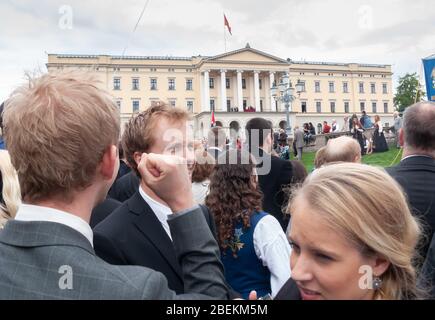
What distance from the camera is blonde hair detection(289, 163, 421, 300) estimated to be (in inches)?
59.9

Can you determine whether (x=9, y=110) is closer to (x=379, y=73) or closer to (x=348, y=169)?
(x=348, y=169)

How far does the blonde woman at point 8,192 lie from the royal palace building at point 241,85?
2219 inches

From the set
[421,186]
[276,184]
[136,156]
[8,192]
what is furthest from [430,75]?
[8,192]

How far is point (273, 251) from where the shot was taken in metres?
2.66

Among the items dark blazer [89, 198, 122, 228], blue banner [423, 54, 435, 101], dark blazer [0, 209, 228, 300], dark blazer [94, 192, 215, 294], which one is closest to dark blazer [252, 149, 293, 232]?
dark blazer [89, 198, 122, 228]

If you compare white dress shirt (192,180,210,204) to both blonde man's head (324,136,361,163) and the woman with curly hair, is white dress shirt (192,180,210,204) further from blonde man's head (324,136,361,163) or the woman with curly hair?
blonde man's head (324,136,361,163)

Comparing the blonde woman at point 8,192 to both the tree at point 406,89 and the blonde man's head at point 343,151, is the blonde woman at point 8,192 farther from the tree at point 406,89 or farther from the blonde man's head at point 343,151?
the tree at point 406,89

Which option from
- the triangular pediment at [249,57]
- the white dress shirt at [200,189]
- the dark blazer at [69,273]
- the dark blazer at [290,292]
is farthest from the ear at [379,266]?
the triangular pediment at [249,57]

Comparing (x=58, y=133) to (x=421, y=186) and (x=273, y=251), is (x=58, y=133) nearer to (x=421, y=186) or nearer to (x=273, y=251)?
(x=273, y=251)

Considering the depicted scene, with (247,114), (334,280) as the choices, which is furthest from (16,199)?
(247,114)

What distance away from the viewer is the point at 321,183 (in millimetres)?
1662

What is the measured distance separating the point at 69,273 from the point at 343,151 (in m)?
3.01

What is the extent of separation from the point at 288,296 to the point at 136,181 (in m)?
2.61

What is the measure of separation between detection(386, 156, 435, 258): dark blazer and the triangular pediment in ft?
210
